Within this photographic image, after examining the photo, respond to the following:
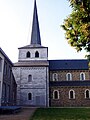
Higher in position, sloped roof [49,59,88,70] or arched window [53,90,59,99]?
sloped roof [49,59,88,70]

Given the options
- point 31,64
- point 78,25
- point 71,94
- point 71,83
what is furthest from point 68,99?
point 78,25

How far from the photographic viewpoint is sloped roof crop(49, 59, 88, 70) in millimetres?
44044

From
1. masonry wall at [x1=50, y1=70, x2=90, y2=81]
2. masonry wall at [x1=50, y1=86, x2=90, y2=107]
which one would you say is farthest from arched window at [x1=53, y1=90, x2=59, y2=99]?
masonry wall at [x1=50, y1=70, x2=90, y2=81]

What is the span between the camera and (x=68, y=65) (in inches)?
1775

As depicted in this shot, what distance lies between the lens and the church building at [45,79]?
38.8 metres

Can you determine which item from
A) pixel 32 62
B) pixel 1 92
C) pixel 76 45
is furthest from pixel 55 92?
pixel 76 45

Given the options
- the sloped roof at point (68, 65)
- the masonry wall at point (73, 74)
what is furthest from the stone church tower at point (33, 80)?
the masonry wall at point (73, 74)

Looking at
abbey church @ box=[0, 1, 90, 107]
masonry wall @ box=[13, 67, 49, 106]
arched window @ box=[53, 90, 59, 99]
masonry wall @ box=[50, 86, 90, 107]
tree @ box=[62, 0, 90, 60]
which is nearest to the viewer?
tree @ box=[62, 0, 90, 60]

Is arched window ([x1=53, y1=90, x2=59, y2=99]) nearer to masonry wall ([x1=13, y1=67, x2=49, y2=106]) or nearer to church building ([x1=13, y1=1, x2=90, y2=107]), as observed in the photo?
church building ([x1=13, y1=1, x2=90, y2=107])

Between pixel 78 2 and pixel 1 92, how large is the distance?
17939 mm

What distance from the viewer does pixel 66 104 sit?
133 feet

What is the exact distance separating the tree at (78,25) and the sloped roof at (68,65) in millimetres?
31954

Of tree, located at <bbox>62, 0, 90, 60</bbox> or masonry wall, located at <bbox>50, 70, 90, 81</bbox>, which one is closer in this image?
Answer: tree, located at <bbox>62, 0, 90, 60</bbox>

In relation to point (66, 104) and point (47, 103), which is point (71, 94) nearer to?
point (66, 104)
